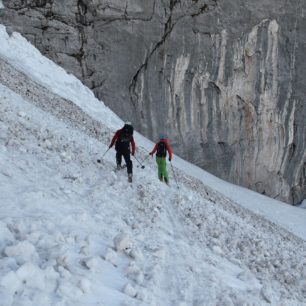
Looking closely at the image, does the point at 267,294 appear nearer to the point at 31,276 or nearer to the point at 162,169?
the point at 31,276

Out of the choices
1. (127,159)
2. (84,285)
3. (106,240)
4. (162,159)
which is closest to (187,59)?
(162,159)

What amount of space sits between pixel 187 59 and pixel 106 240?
21.2 meters

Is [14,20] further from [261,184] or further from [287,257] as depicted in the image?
[287,257]

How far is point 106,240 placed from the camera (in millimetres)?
A: 6262

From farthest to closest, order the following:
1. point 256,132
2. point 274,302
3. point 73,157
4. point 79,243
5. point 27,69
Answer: point 256,132 → point 27,69 → point 73,157 → point 274,302 → point 79,243

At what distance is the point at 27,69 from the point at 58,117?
24.3 feet

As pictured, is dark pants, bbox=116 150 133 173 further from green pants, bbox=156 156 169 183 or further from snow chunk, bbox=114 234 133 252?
snow chunk, bbox=114 234 133 252

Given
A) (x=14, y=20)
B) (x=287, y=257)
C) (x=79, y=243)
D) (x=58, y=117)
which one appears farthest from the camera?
(x=14, y=20)

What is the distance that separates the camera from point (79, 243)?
5676mm

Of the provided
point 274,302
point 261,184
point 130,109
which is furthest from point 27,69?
point 274,302

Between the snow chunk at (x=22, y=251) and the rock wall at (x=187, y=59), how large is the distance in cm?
2174

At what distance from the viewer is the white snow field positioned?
4.68 meters

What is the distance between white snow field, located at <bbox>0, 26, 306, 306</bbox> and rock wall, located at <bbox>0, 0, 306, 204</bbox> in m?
12.8

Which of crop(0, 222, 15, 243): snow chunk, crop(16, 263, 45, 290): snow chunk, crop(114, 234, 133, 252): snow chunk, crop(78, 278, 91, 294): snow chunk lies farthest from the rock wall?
crop(16, 263, 45, 290): snow chunk
